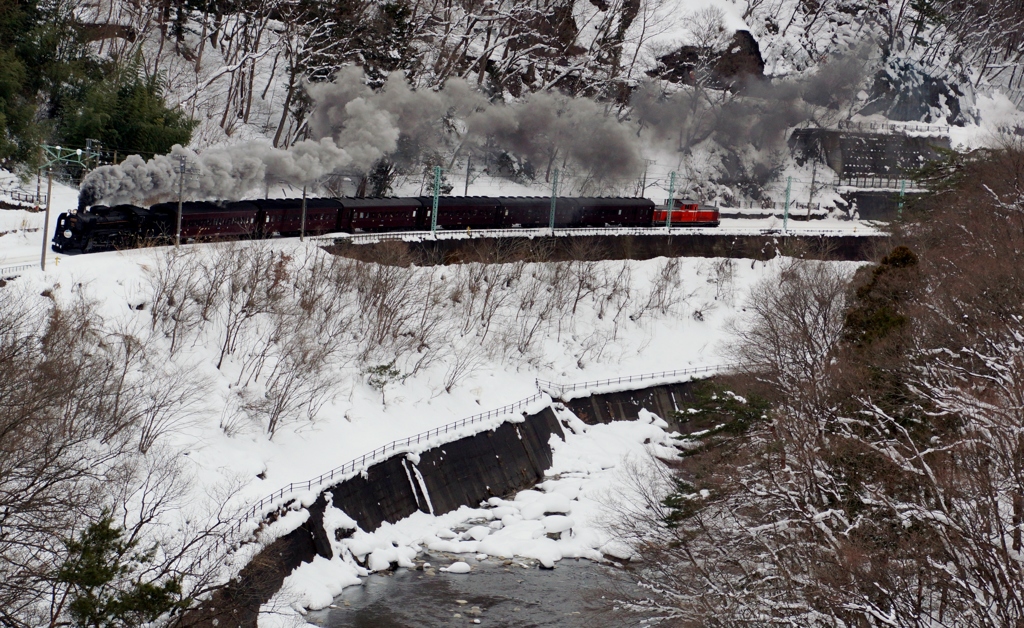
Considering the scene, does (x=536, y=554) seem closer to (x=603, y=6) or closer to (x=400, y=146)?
(x=400, y=146)

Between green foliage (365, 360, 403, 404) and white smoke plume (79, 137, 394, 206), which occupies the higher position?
white smoke plume (79, 137, 394, 206)

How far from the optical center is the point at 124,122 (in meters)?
51.5

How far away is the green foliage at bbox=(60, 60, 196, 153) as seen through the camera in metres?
50.6

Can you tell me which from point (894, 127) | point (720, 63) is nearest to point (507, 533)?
point (720, 63)

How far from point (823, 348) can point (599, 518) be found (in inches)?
360

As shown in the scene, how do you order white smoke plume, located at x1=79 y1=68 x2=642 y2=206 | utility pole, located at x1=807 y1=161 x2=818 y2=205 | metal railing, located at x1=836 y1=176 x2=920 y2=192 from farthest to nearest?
metal railing, located at x1=836 y1=176 x2=920 y2=192 < utility pole, located at x1=807 y1=161 x2=818 y2=205 < white smoke plume, located at x1=79 y1=68 x2=642 y2=206

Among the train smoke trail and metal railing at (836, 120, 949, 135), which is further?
metal railing at (836, 120, 949, 135)

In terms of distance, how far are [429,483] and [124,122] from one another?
87.5 feet

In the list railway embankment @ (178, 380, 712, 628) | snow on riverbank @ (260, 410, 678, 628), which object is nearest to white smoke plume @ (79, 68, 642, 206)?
railway embankment @ (178, 380, 712, 628)

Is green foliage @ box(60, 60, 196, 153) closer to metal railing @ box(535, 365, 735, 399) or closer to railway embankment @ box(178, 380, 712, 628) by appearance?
metal railing @ box(535, 365, 735, 399)

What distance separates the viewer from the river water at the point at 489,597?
2700 cm

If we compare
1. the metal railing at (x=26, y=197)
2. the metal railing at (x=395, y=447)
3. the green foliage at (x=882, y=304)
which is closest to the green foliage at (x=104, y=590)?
the metal railing at (x=395, y=447)

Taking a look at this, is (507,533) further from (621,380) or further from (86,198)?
(86,198)

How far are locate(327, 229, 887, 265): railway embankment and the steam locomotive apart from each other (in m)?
2.04
